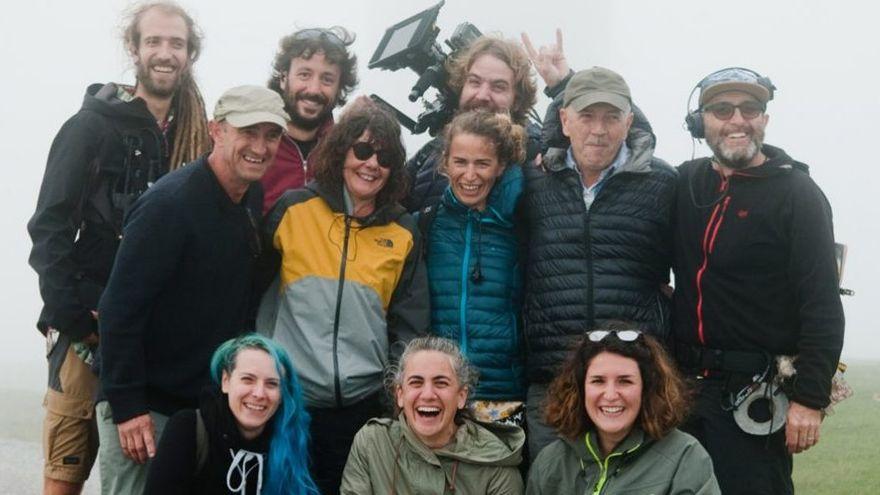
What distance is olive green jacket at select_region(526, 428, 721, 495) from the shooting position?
133 inches

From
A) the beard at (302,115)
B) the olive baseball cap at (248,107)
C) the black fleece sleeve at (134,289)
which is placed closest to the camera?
the black fleece sleeve at (134,289)

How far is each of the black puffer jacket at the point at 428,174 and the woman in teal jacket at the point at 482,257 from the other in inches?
4.9

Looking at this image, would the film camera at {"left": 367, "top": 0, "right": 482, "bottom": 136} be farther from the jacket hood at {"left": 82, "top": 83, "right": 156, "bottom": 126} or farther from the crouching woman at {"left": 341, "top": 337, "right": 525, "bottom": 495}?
the crouching woman at {"left": 341, "top": 337, "right": 525, "bottom": 495}

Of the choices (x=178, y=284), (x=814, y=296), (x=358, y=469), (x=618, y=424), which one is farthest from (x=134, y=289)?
(x=814, y=296)

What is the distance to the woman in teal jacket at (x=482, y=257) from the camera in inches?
155

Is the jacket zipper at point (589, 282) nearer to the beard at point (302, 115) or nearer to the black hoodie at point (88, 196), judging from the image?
the beard at point (302, 115)

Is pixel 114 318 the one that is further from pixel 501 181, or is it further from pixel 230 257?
pixel 501 181

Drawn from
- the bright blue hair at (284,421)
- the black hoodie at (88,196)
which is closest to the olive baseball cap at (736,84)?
the bright blue hair at (284,421)

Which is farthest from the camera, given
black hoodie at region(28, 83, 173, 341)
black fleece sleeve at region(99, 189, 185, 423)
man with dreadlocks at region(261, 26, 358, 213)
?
man with dreadlocks at region(261, 26, 358, 213)

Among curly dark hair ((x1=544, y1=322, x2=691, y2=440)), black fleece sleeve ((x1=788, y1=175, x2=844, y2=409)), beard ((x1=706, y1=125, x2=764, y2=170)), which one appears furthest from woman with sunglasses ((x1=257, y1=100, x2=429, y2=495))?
black fleece sleeve ((x1=788, y1=175, x2=844, y2=409))

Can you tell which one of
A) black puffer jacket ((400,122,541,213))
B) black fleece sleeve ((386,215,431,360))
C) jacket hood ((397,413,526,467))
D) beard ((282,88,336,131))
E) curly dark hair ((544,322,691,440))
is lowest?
jacket hood ((397,413,526,467))

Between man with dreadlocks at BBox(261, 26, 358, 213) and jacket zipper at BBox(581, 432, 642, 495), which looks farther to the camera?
man with dreadlocks at BBox(261, 26, 358, 213)

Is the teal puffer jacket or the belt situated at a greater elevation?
the teal puffer jacket

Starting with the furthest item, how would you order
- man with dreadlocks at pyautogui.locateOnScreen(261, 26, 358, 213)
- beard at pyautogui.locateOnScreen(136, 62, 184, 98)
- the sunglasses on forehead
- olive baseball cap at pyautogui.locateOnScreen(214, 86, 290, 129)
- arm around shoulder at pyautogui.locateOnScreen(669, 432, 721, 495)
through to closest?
the sunglasses on forehead, man with dreadlocks at pyautogui.locateOnScreen(261, 26, 358, 213), beard at pyautogui.locateOnScreen(136, 62, 184, 98), olive baseball cap at pyautogui.locateOnScreen(214, 86, 290, 129), arm around shoulder at pyautogui.locateOnScreen(669, 432, 721, 495)
